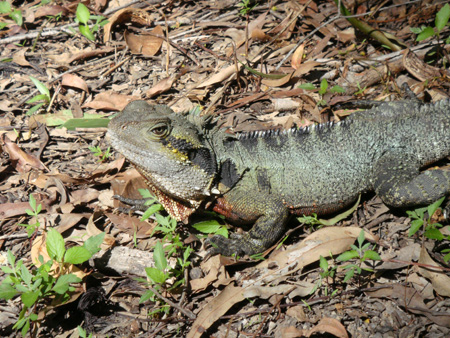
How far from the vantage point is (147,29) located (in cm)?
608

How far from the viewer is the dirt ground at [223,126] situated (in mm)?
3463

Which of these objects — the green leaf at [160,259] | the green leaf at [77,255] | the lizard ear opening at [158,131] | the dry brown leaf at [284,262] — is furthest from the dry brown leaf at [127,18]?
the dry brown leaf at [284,262]

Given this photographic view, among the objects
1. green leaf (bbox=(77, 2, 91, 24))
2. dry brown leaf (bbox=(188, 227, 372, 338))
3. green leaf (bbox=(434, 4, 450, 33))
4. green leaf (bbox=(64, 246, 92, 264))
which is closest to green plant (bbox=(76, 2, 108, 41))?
green leaf (bbox=(77, 2, 91, 24))

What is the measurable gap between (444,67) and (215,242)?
139 inches

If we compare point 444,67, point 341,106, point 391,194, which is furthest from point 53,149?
point 444,67

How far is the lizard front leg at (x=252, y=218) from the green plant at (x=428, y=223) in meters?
1.13

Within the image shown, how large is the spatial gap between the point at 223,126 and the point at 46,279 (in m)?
2.63

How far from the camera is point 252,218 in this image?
159 inches

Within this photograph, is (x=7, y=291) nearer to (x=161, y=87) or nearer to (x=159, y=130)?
(x=159, y=130)

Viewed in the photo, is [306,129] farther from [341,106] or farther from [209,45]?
→ [209,45]

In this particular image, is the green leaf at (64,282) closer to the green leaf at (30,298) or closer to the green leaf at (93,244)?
the green leaf at (30,298)

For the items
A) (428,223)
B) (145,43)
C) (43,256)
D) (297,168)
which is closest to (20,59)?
(145,43)

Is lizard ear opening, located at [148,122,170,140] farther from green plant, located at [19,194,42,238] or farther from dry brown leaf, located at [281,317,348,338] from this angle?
dry brown leaf, located at [281,317,348,338]

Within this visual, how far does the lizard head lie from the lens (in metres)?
3.72
